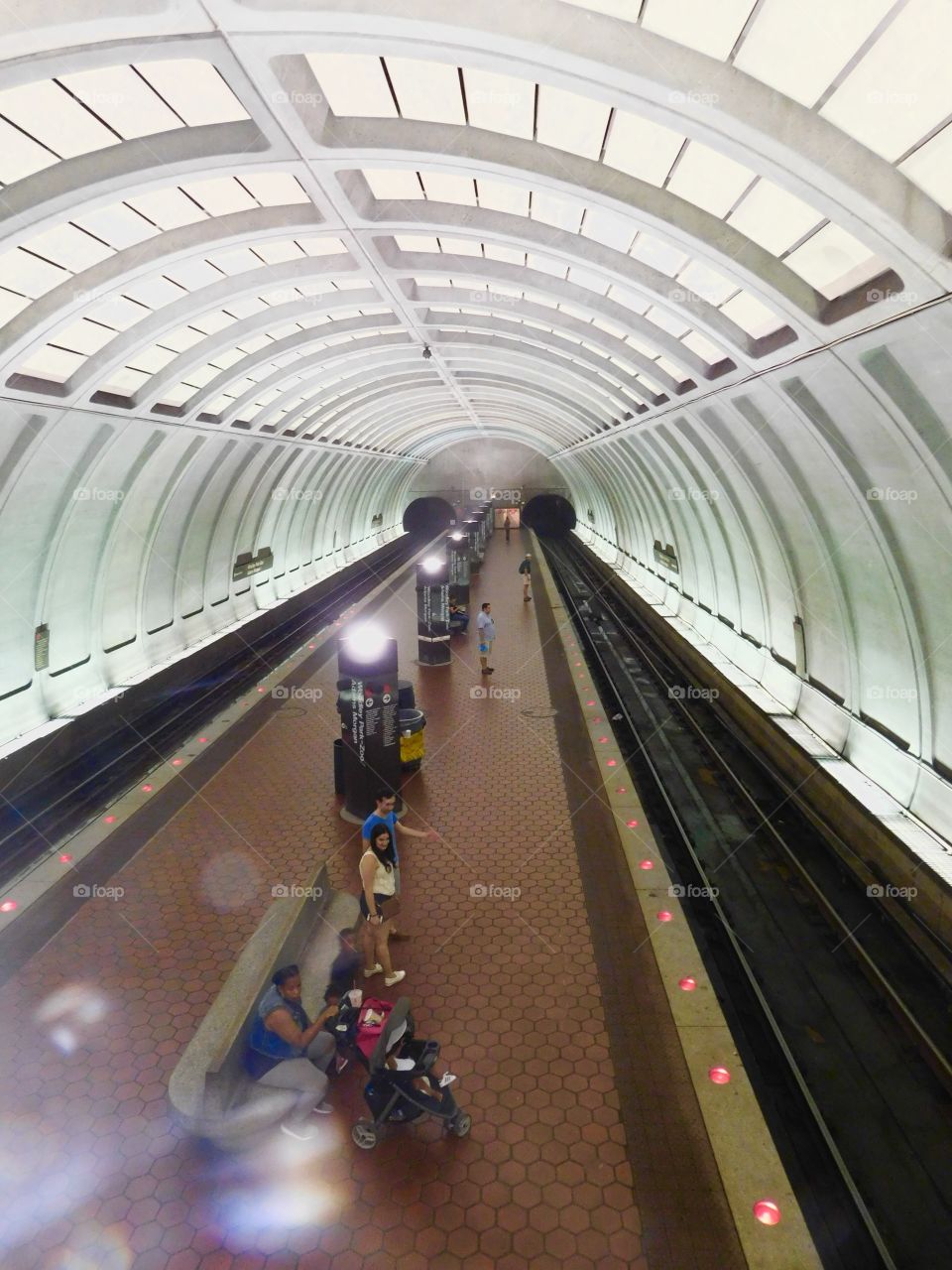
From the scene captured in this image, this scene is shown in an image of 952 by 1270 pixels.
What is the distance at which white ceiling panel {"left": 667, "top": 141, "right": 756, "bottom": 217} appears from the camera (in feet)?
19.6

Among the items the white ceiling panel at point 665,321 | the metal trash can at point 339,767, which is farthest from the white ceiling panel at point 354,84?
the metal trash can at point 339,767

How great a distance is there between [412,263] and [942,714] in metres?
8.50

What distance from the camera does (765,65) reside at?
182 inches

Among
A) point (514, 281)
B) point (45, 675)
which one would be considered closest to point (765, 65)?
point (514, 281)

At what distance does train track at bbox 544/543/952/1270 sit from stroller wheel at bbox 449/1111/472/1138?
2.09 m

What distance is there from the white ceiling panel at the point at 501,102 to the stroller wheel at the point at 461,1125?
730cm

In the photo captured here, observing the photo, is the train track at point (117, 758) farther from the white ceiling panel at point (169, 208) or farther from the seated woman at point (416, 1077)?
the white ceiling panel at point (169, 208)

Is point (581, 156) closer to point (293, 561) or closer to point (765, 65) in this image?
point (765, 65)

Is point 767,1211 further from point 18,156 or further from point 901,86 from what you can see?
point 18,156

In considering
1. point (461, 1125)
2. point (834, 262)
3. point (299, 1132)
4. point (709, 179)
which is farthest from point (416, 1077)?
point (709, 179)

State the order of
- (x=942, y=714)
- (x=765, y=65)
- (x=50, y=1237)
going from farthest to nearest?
(x=942, y=714), (x=765, y=65), (x=50, y=1237)

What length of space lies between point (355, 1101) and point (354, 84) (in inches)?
304

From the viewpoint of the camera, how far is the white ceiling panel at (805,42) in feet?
13.3

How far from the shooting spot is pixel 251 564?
20438mm
